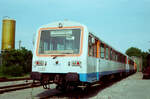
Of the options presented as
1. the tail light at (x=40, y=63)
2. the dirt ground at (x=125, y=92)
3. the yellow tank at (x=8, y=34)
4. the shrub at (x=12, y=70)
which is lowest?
the dirt ground at (x=125, y=92)

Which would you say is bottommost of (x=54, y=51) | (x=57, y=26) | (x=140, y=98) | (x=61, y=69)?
(x=140, y=98)

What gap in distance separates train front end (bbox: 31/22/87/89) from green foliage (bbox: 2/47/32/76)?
1572 centimetres

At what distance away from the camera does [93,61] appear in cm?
976

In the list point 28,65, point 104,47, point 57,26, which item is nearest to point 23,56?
point 28,65

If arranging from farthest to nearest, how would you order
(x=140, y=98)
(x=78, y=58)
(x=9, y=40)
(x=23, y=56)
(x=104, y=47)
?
(x=9, y=40)
(x=23, y=56)
(x=104, y=47)
(x=140, y=98)
(x=78, y=58)

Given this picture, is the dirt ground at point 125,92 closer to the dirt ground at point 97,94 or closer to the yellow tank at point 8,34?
the dirt ground at point 97,94

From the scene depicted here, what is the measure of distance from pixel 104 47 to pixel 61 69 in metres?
4.40

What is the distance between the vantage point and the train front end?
8.62 metres

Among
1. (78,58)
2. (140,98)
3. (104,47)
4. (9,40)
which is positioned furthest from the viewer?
(9,40)

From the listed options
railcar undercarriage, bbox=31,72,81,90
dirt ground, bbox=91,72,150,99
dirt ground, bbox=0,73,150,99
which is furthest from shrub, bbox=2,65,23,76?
railcar undercarriage, bbox=31,72,81,90

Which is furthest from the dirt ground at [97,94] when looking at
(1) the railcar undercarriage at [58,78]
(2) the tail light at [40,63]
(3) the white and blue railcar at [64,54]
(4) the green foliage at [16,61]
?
(4) the green foliage at [16,61]

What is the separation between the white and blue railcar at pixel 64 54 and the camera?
8.60 meters

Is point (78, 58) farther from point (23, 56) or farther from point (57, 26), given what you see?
point (23, 56)

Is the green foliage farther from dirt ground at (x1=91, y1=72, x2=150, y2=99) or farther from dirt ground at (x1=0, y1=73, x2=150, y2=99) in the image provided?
dirt ground at (x1=91, y1=72, x2=150, y2=99)
